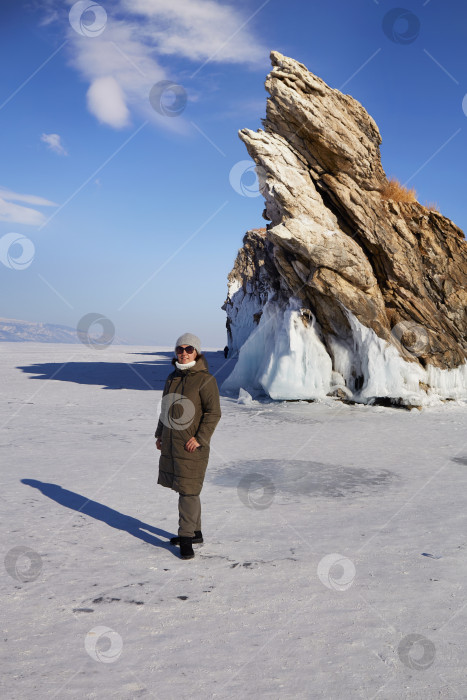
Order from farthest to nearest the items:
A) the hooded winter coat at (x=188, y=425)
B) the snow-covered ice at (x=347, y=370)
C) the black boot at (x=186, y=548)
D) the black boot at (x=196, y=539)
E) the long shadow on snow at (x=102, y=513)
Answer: the snow-covered ice at (x=347, y=370) → the long shadow on snow at (x=102, y=513) → the black boot at (x=196, y=539) → the hooded winter coat at (x=188, y=425) → the black boot at (x=186, y=548)

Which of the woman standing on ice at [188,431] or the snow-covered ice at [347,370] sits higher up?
the snow-covered ice at [347,370]

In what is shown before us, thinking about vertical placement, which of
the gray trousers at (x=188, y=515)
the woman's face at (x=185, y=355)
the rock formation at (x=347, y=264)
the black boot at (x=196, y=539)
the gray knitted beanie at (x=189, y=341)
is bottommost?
the black boot at (x=196, y=539)

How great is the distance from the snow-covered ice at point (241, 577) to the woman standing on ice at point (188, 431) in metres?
0.37

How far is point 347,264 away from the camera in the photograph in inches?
551

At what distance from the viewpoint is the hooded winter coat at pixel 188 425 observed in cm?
448

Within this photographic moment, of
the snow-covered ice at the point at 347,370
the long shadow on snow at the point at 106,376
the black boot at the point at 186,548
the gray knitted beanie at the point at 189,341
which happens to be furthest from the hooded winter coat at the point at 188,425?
the long shadow on snow at the point at 106,376

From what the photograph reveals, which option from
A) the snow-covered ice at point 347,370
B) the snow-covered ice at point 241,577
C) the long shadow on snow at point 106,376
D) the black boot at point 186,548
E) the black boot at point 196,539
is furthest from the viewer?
the long shadow on snow at point 106,376

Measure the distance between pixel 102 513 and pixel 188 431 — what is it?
1.73 metres

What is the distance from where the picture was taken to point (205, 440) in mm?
4449

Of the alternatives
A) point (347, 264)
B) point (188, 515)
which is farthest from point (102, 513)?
point (347, 264)

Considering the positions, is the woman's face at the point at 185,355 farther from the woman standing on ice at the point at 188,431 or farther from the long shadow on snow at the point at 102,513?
the long shadow on snow at the point at 102,513

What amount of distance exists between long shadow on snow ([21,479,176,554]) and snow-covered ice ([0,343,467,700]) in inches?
1.1

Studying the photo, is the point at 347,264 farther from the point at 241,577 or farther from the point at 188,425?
the point at 241,577

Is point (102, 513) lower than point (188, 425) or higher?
lower
